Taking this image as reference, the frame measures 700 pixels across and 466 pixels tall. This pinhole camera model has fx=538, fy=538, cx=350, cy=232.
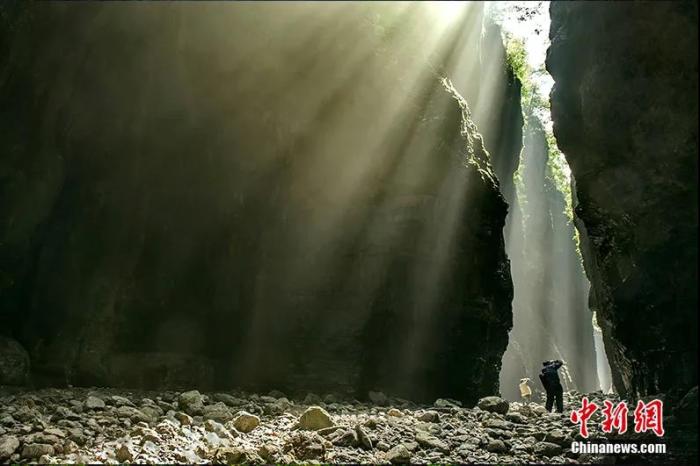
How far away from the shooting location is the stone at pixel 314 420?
8547mm

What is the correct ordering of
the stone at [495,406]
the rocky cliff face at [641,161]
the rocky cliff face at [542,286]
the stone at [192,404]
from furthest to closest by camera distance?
the rocky cliff face at [542,286]
the stone at [495,406]
the rocky cliff face at [641,161]
the stone at [192,404]

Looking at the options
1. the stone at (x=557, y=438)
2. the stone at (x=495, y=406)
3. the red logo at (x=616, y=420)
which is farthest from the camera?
the stone at (x=495, y=406)

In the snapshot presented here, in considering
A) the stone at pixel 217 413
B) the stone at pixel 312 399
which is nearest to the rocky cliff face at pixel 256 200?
the stone at pixel 312 399

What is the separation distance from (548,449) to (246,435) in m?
4.50

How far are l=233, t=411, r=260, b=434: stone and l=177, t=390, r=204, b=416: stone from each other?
119cm

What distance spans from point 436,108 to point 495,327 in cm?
724

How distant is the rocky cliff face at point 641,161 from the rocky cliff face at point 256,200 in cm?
483

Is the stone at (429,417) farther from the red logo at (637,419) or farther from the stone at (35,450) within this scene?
the stone at (35,450)

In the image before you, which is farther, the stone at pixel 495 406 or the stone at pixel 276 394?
the stone at pixel 276 394

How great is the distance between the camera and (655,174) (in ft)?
34.2

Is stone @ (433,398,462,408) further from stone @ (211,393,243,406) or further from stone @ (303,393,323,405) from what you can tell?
stone @ (211,393,243,406)

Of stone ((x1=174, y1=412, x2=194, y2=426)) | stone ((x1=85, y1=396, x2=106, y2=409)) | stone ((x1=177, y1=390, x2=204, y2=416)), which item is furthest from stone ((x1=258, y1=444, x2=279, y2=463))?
stone ((x1=85, y1=396, x2=106, y2=409))

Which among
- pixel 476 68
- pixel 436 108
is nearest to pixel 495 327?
pixel 436 108

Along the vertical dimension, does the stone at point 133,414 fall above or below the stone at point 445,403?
below
